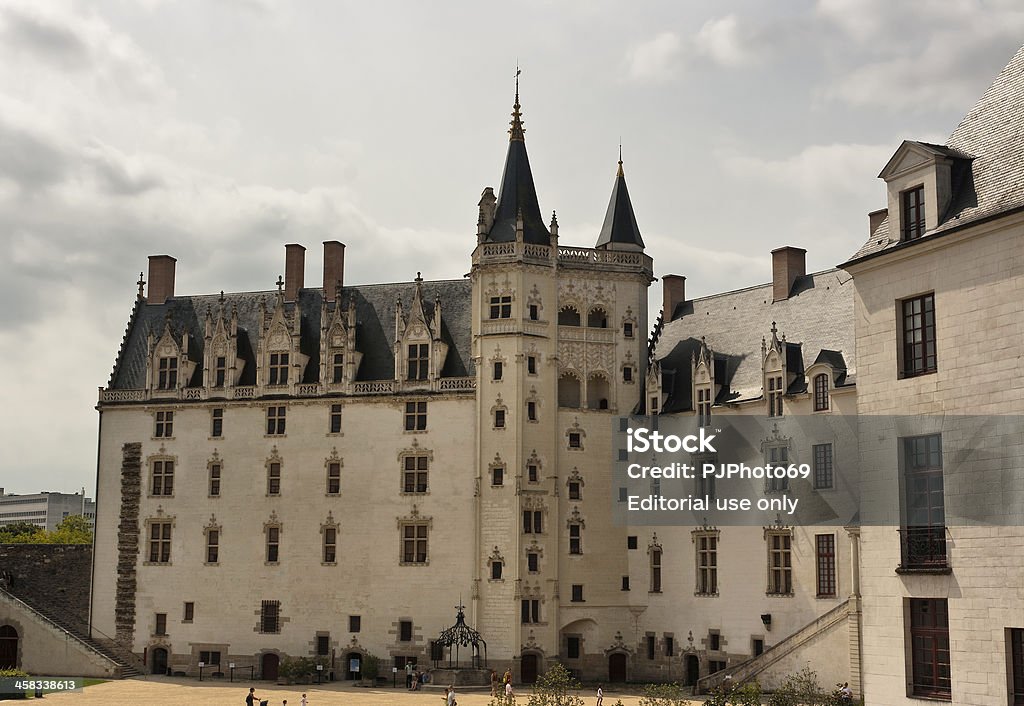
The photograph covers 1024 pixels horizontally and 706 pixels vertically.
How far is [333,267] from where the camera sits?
54.7 meters

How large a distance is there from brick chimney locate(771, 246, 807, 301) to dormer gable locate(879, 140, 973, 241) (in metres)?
23.7

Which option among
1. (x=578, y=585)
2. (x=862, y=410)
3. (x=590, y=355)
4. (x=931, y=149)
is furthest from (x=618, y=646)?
(x=931, y=149)

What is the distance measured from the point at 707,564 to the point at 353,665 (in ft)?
48.6

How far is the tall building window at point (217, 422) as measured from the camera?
52.5 m

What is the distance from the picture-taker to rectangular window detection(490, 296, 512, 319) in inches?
1913

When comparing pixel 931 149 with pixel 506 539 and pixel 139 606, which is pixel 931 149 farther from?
pixel 139 606

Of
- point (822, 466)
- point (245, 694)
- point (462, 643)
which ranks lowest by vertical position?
point (245, 694)

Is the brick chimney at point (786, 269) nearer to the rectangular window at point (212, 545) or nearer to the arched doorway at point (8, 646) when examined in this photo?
the rectangular window at point (212, 545)

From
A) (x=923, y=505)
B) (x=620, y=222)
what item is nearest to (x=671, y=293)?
(x=620, y=222)

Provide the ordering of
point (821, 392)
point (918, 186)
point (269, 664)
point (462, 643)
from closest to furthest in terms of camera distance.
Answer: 1. point (918, 186)
2. point (821, 392)
3. point (462, 643)
4. point (269, 664)

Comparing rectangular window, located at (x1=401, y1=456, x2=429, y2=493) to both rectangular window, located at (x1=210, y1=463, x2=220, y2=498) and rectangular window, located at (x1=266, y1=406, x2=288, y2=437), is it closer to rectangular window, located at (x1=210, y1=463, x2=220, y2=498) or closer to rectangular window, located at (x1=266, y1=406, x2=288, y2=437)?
rectangular window, located at (x1=266, y1=406, x2=288, y2=437)

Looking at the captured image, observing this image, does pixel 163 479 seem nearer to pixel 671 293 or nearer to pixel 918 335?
pixel 671 293

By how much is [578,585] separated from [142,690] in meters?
17.1

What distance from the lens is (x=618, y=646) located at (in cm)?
4741
